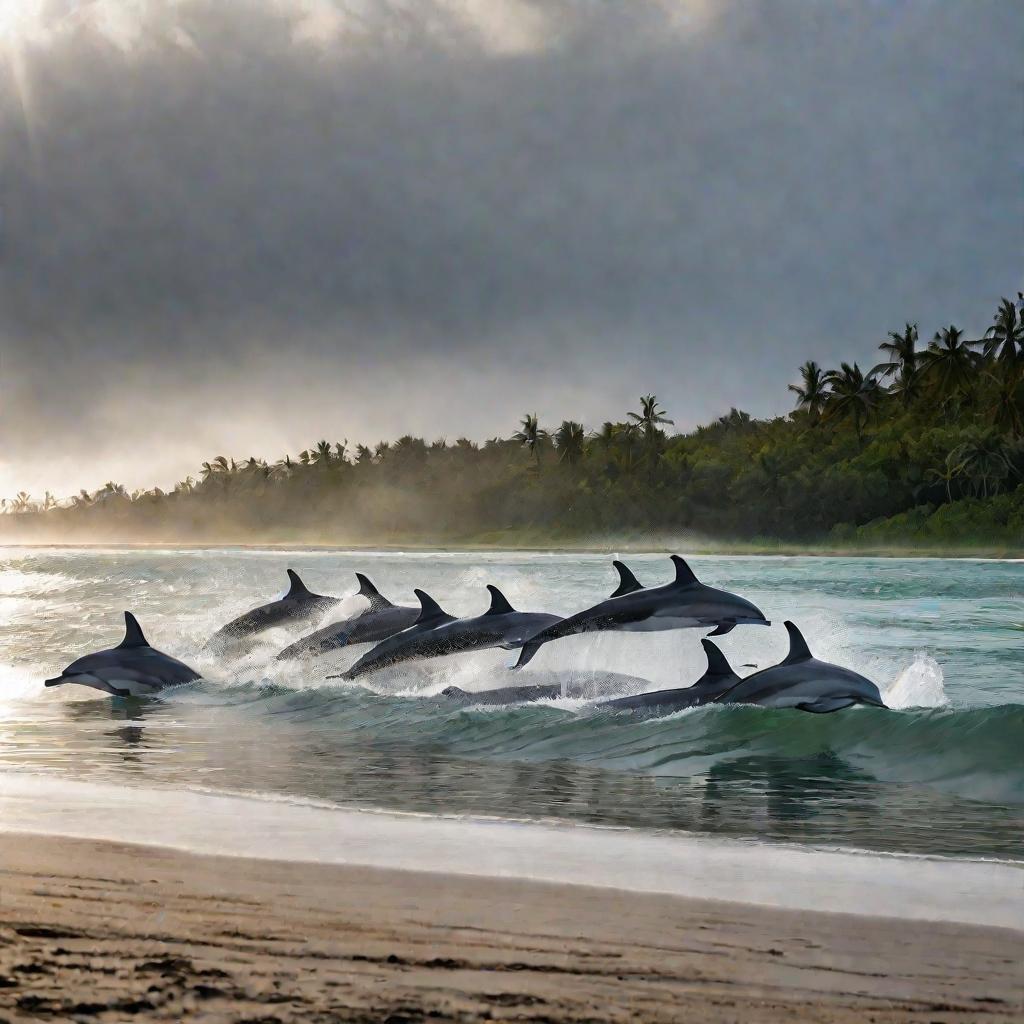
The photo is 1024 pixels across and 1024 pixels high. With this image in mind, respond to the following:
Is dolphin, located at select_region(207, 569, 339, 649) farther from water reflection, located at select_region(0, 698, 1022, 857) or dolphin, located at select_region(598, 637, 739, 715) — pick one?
dolphin, located at select_region(598, 637, 739, 715)

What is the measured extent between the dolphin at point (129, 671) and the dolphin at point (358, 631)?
153 centimetres

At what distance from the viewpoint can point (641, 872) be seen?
16.4 feet

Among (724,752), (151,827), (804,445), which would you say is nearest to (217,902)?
(151,827)

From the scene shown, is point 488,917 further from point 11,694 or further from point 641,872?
point 11,694

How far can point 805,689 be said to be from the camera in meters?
10.5

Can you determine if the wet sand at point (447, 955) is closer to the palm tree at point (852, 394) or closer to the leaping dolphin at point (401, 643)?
the leaping dolphin at point (401, 643)

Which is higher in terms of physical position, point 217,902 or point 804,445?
point 804,445

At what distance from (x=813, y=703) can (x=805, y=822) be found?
3912mm

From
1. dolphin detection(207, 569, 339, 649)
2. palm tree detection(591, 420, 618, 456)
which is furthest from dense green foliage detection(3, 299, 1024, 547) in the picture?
dolphin detection(207, 569, 339, 649)

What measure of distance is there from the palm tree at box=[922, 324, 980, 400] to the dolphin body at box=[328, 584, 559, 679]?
284 ft

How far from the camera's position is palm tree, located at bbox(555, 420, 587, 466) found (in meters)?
123

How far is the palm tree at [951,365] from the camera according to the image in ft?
310

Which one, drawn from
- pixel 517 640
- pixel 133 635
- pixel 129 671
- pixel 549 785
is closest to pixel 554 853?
pixel 549 785

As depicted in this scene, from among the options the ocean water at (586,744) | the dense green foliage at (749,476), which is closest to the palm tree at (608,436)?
the dense green foliage at (749,476)
